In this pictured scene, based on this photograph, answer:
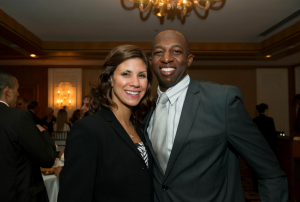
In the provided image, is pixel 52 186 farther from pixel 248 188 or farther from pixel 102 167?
pixel 248 188

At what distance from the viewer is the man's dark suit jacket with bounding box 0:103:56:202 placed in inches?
72.1

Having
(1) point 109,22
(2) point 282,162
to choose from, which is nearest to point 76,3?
(1) point 109,22

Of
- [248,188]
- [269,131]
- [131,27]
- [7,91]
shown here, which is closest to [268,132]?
[269,131]

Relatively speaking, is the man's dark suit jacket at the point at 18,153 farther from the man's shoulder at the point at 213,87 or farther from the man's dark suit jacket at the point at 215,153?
the man's shoulder at the point at 213,87

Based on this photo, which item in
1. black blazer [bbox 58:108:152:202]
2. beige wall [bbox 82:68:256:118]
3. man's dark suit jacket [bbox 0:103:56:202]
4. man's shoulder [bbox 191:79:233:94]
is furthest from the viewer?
beige wall [bbox 82:68:256:118]

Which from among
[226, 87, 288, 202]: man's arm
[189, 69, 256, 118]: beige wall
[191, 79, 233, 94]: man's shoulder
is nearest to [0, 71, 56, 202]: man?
[191, 79, 233, 94]: man's shoulder

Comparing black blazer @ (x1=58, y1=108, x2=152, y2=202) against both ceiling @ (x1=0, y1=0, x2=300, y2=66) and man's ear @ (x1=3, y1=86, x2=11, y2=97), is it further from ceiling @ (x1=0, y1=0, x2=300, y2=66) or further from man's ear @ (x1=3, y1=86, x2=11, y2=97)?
ceiling @ (x1=0, y1=0, x2=300, y2=66)

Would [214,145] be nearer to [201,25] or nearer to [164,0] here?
[164,0]

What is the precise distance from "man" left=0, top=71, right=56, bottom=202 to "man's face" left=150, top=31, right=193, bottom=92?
1.13m

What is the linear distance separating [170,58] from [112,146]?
627 mm

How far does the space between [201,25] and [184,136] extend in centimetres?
474

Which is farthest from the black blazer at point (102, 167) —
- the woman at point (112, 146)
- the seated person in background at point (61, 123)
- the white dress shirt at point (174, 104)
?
the seated person in background at point (61, 123)

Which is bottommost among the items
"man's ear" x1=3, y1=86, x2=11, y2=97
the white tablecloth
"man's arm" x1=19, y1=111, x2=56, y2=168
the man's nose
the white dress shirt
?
the white tablecloth

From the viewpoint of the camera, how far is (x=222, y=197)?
1288 millimetres
